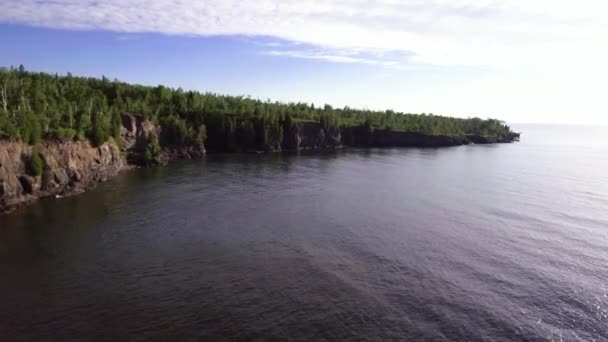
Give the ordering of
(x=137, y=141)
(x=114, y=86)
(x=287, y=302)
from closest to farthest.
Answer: (x=287, y=302)
(x=137, y=141)
(x=114, y=86)

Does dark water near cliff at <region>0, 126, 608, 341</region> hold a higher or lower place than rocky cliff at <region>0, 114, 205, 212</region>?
lower

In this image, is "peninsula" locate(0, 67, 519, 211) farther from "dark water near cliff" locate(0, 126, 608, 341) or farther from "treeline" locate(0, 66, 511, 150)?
"dark water near cliff" locate(0, 126, 608, 341)

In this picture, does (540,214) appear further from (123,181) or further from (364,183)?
(123,181)

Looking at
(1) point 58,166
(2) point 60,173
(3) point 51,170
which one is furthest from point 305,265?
(1) point 58,166

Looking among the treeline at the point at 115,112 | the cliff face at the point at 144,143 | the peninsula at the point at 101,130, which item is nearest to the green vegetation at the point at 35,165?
the peninsula at the point at 101,130

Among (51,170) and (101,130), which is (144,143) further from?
(51,170)

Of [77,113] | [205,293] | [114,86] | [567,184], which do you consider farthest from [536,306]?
[114,86]

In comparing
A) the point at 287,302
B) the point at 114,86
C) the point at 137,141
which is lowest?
the point at 287,302

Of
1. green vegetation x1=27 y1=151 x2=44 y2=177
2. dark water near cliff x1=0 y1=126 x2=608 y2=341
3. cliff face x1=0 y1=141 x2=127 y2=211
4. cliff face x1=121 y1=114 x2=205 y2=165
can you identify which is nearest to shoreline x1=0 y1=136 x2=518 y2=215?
cliff face x1=0 y1=141 x2=127 y2=211
